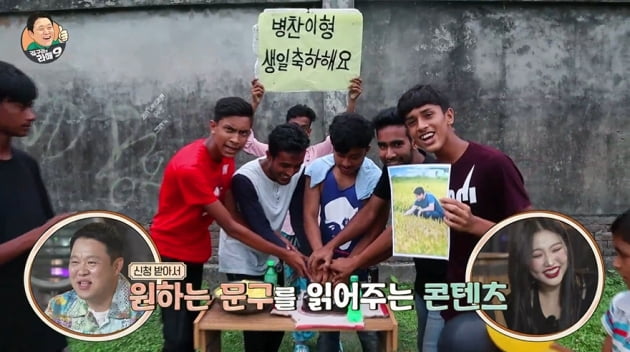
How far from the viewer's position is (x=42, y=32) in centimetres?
486

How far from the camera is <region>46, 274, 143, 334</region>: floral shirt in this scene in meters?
1.95

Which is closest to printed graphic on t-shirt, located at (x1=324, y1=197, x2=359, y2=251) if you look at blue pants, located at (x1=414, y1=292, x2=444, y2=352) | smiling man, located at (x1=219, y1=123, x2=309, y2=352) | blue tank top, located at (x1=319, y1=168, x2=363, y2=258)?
blue tank top, located at (x1=319, y1=168, x2=363, y2=258)

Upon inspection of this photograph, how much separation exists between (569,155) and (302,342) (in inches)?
118

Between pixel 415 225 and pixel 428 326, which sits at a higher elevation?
pixel 415 225

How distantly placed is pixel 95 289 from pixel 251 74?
3.15 meters

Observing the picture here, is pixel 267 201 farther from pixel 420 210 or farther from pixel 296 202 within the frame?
pixel 420 210

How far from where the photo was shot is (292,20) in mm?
2719

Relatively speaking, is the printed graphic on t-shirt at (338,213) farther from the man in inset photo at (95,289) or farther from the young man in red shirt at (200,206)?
the man in inset photo at (95,289)

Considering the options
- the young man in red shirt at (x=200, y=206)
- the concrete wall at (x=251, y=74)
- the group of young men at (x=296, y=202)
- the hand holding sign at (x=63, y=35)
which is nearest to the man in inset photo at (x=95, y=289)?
the group of young men at (x=296, y=202)

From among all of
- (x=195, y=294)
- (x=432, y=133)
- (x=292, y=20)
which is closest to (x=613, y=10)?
(x=292, y=20)

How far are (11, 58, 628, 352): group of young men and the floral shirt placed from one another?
0.20m

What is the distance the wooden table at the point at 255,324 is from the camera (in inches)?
83.6

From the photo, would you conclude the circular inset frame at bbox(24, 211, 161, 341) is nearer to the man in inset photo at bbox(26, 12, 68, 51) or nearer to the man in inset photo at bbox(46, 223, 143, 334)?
the man in inset photo at bbox(46, 223, 143, 334)

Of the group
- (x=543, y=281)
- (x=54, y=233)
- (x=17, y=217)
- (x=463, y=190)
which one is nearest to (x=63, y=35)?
(x=17, y=217)
